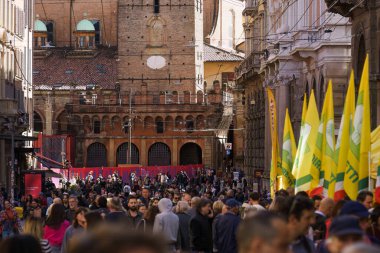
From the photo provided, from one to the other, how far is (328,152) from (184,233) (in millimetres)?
2684

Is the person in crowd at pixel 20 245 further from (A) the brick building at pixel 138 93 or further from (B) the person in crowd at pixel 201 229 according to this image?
(A) the brick building at pixel 138 93

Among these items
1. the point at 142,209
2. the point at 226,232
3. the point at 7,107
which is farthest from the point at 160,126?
the point at 226,232

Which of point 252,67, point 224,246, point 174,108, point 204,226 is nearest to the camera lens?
point 224,246

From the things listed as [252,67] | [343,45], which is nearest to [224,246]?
[343,45]

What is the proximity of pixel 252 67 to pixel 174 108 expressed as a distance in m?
42.8

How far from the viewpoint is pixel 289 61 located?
4988cm

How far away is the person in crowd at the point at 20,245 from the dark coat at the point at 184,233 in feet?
30.9

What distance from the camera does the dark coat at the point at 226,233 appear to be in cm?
1478

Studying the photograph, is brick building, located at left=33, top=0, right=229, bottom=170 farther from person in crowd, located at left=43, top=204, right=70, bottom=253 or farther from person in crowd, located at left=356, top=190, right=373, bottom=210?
person in crowd, located at left=43, top=204, right=70, bottom=253

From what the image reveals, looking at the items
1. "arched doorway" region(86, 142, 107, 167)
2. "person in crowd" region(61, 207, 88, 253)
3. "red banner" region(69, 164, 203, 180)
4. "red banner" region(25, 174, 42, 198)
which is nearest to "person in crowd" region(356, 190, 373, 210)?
"person in crowd" region(61, 207, 88, 253)

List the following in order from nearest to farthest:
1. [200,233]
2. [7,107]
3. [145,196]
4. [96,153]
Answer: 1. [200,233]
2. [145,196]
3. [7,107]
4. [96,153]

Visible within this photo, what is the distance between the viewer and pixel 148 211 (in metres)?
16.6

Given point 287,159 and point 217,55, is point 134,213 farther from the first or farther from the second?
point 217,55

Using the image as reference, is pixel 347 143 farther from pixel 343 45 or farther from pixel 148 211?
pixel 343 45
